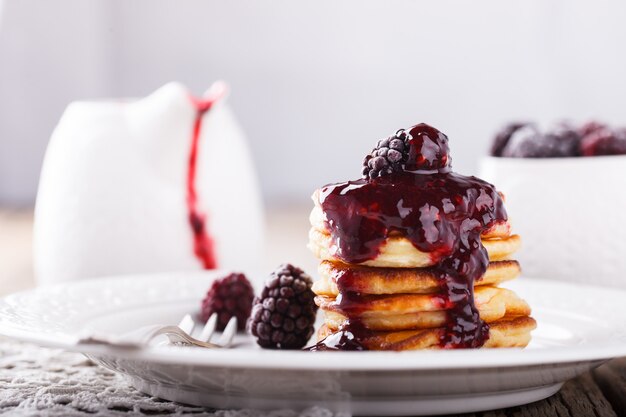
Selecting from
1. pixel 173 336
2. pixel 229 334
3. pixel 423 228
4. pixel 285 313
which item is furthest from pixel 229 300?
pixel 423 228

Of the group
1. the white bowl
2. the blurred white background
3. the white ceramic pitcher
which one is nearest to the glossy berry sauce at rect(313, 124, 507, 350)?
the white bowl

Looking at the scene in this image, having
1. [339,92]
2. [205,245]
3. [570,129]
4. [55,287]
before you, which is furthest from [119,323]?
[339,92]

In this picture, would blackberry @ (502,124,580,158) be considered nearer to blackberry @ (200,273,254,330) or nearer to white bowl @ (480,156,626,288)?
white bowl @ (480,156,626,288)

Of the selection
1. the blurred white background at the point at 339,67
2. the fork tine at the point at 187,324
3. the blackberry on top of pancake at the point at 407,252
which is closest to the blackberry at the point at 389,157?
the blackberry on top of pancake at the point at 407,252

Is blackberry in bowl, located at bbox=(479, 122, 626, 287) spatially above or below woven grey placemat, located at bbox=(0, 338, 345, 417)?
above

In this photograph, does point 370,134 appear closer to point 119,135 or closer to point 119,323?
point 119,135

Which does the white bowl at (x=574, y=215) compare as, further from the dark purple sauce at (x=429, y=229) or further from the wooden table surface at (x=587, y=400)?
the dark purple sauce at (x=429, y=229)
